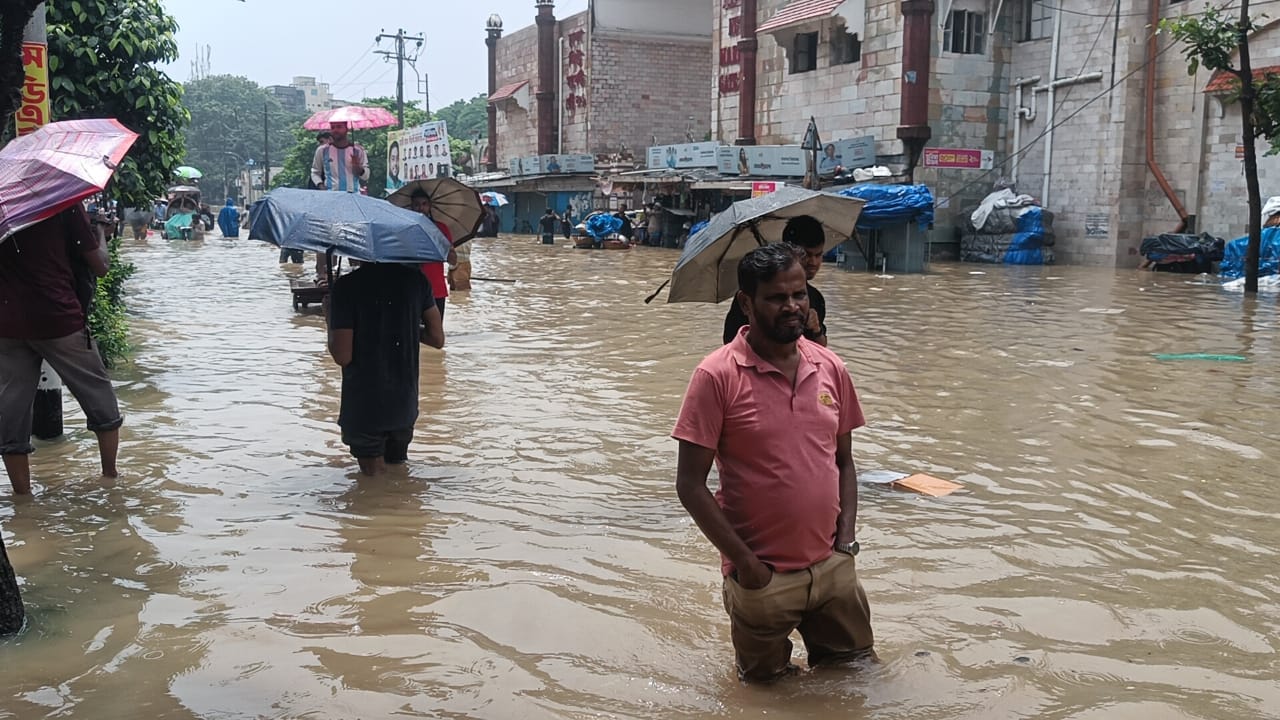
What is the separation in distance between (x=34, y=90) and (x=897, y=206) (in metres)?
18.9

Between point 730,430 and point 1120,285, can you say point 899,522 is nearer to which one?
point 730,430

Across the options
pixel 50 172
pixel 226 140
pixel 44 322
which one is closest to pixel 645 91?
pixel 44 322

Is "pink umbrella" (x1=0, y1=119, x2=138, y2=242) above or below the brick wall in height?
below

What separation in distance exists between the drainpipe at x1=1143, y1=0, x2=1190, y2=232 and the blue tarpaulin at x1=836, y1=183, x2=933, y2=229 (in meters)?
5.13

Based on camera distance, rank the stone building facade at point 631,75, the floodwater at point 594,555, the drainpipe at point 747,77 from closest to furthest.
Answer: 1. the floodwater at point 594,555
2. the drainpipe at point 747,77
3. the stone building facade at point 631,75

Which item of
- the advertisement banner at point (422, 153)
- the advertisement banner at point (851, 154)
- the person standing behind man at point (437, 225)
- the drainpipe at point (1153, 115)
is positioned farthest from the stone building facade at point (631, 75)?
the person standing behind man at point (437, 225)

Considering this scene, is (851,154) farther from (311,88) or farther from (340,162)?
(311,88)

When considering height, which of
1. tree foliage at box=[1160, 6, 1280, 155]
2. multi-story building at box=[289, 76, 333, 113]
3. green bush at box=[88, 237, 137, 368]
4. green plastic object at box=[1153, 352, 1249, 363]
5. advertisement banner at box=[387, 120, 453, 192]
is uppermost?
multi-story building at box=[289, 76, 333, 113]

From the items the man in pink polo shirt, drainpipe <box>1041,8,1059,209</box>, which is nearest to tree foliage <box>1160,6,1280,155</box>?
drainpipe <box>1041,8,1059,209</box>

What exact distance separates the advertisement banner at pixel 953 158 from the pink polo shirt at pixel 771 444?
26035 mm

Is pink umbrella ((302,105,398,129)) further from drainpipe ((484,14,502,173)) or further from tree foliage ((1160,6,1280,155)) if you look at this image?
drainpipe ((484,14,502,173))

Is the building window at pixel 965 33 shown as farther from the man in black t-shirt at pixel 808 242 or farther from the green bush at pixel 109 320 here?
the man in black t-shirt at pixel 808 242

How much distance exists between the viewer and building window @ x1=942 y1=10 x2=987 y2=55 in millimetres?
28078

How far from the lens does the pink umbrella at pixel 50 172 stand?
A: 4895 mm
